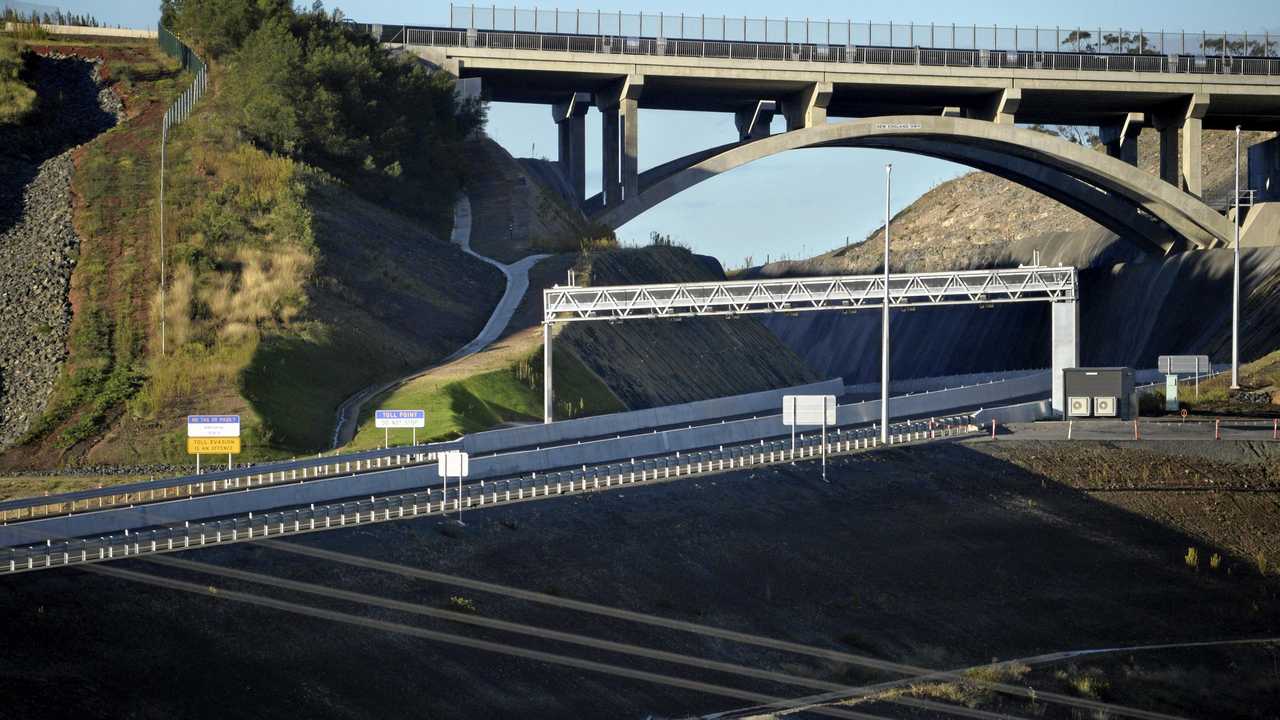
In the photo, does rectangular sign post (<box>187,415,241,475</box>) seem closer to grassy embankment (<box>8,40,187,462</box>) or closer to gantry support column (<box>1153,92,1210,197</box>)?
grassy embankment (<box>8,40,187,462</box>)

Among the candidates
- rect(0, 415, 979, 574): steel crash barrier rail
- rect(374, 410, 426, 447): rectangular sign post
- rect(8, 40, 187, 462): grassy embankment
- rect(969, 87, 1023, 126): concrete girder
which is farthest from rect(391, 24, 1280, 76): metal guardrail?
rect(374, 410, 426, 447): rectangular sign post

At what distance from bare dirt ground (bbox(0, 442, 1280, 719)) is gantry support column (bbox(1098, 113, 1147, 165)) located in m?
52.3

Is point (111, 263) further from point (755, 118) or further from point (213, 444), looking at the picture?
point (755, 118)

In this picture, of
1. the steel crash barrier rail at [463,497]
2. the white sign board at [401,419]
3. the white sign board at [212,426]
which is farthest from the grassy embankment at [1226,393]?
the white sign board at [212,426]

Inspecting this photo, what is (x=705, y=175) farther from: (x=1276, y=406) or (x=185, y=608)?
(x=185, y=608)

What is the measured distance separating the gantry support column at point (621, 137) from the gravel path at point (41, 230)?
31210 mm

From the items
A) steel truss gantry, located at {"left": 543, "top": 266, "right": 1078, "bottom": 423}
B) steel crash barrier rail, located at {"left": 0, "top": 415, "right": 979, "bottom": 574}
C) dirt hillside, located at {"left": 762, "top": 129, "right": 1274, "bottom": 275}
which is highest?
dirt hillside, located at {"left": 762, "top": 129, "right": 1274, "bottom": 275}

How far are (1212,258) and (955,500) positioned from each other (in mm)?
53541

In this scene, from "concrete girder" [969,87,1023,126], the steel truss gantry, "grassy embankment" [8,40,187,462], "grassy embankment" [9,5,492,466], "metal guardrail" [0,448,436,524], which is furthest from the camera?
"concrete girder" [969,87,1023,126]

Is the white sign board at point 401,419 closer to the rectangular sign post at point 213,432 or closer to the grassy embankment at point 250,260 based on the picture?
the rectangular sign post at point 213,432

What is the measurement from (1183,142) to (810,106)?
27.5 metres

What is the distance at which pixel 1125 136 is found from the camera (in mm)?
112750

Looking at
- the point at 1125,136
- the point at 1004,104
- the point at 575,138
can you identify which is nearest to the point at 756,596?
the point at 1004,104

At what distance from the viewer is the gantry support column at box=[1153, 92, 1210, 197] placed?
350 feet
